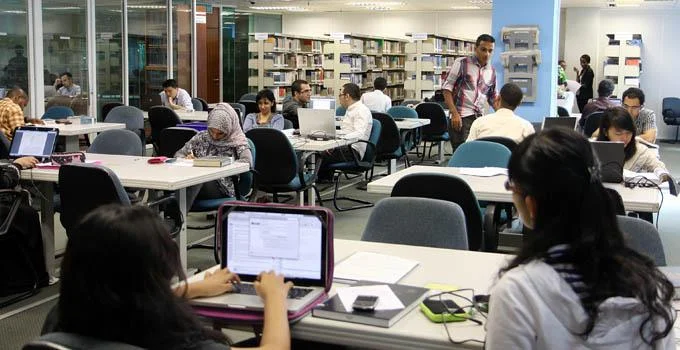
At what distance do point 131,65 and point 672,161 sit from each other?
8879mm

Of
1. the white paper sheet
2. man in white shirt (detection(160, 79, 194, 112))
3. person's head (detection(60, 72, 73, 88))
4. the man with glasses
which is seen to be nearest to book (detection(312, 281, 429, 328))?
the white paper sheet

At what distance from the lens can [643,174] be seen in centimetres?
474

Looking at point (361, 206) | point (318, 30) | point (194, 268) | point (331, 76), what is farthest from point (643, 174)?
point (318, 30)

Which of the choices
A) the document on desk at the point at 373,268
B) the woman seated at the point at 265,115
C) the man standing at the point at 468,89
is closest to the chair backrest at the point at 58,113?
the woman seated at the point at 265,115

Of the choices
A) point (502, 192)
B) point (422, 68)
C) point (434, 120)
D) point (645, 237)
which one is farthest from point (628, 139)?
point (422, 68)

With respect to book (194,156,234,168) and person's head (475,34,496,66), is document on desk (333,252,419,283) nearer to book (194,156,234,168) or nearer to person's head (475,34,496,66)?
book (194,156,234,168)

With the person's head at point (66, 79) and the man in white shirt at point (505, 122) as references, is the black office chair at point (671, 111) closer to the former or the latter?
the man in white shirt at point (505, 122)

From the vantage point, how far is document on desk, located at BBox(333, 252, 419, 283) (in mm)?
2607

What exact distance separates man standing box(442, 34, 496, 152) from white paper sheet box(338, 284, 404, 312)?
5.33 m

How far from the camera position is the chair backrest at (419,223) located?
3.16 meters

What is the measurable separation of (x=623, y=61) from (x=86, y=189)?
14.5m

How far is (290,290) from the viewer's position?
7.74 feet

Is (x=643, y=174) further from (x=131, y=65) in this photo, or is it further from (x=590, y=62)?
(x=590, y=62)

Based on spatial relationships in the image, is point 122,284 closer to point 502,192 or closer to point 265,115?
point 502,192
